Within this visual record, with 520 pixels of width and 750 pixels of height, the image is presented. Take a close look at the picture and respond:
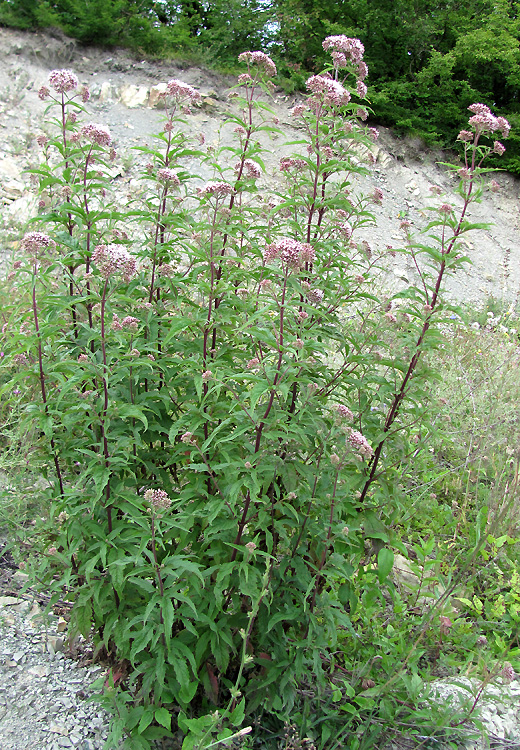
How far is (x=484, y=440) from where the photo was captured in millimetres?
4398

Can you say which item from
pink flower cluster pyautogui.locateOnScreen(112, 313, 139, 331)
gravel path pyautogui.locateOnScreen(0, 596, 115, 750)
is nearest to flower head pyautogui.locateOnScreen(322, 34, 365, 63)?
pink flower cluster pyautogui.locateOnScreen(112, 313, 139, 331)

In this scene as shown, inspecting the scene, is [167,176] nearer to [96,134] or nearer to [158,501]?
[96,134]

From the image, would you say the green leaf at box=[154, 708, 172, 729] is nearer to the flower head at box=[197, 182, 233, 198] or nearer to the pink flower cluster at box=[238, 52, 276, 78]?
the flower head at box=[197, 182, 233, 198]

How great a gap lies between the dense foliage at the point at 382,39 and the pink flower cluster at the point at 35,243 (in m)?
11.3

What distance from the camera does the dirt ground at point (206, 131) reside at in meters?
11.1

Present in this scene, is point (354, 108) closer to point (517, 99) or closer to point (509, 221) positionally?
point (509, 221)

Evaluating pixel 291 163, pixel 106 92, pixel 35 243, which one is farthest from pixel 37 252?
pixel 106 92

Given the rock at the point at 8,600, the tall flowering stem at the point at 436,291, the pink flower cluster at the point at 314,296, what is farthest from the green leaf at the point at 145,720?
the pink flower cluster at the point at 314,296

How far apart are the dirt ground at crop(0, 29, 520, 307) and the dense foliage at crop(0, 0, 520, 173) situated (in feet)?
1.52

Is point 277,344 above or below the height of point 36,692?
above

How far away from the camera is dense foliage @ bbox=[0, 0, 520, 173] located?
39.0 ft

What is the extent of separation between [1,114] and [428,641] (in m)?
12.0

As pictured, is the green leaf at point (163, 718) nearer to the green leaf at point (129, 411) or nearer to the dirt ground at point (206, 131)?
the green leaf at point (129, 411)

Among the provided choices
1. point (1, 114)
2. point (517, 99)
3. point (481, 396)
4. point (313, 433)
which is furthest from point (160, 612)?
point (517, 99)
